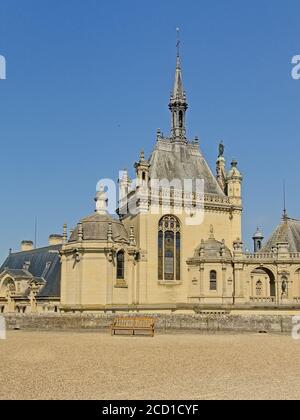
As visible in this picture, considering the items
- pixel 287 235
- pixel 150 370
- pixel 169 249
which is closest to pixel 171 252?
pixel 169 249

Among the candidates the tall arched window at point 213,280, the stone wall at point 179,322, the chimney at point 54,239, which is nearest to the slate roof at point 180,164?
the tall arched window at point 213,280

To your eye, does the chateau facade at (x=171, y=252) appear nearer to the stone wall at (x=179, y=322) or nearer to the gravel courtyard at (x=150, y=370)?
the stone wall at (x=179, y=322)

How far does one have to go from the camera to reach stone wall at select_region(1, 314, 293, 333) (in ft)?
101

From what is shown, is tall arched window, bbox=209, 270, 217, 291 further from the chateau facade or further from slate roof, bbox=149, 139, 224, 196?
slate roof, bbox=149, 139, 224, 196

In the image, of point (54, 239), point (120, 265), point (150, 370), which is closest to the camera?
point (150, 370)

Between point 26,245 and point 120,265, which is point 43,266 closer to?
point 26,245

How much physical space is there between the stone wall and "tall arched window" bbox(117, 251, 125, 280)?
9.50 m

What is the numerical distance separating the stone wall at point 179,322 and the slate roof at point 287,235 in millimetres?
15917

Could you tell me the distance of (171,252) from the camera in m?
46.4

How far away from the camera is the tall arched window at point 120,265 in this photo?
4328 cm

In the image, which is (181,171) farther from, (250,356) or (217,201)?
(250,356)

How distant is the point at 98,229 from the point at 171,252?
694 centimetres

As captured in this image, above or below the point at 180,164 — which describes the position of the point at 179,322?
below
